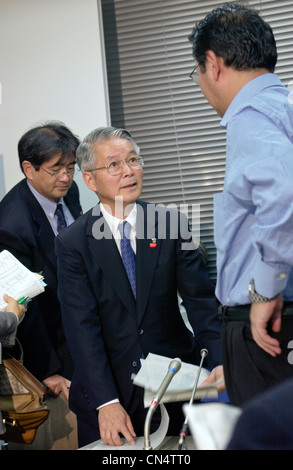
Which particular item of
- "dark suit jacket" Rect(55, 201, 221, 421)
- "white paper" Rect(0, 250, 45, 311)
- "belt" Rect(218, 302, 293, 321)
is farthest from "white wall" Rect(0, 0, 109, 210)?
"belt" Rect(218, 302, 293, 321)

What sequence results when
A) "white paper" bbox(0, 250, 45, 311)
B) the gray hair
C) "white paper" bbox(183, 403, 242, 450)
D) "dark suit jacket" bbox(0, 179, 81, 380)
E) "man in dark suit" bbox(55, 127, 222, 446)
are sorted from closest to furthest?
"white paper" bbox(183, 403, 242, 450), "man in dark suit" bbox(55, 127, 222, 446), the gray hair, "white paper" bbox(0, 250, 45, 311), "dark suit jacket" bbox(0, 179, 81, 380)

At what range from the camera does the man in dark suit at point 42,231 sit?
3.20 metres

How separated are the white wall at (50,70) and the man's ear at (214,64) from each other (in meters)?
2.28

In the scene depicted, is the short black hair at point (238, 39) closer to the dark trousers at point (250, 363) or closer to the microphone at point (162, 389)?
the dark trousers at point (250, 363)

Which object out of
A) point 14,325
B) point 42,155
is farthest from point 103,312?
A: point 42,155

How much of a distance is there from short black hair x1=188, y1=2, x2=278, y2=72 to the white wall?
226 cm

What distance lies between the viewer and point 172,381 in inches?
74.6

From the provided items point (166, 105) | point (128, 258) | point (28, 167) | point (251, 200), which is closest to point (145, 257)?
point (128, 258)

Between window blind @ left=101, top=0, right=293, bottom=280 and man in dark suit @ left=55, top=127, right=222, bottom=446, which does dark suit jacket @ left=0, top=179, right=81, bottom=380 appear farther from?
window blind @ left=101, top=0, right=293, bottom=280

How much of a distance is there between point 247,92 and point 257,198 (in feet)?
1.14

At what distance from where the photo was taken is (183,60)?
409cm

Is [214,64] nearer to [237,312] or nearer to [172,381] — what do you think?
[237,312]

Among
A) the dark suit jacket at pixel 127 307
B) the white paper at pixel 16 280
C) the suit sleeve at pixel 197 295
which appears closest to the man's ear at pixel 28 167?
the white paper at pixel 16 280

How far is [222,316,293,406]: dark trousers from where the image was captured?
169 centimetres
